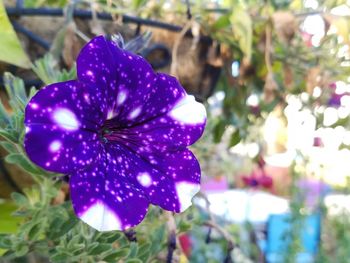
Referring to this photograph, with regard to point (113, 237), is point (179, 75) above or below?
above

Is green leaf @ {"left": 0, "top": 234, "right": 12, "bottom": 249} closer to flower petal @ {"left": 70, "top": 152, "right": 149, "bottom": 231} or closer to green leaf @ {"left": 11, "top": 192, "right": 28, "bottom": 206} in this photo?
green leaf @ {"left": 11, "top": 192, "right": 28, "bottom": 206}

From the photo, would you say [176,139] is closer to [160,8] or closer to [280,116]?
[160,8]

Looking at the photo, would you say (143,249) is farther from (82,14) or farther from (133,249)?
(82,14)

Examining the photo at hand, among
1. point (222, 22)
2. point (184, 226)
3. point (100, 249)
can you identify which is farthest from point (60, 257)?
point (222, 22)

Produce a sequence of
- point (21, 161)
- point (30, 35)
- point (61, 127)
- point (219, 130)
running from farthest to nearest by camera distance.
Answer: point (219, 130)
point (30, 35)
point (21, 161)
point (61, 127)

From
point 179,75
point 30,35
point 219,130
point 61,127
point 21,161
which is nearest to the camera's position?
point 61,127

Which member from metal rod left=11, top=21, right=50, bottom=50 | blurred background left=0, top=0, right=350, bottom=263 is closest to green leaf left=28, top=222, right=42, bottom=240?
blurred background left=0, top=0, right=350, bottom=263

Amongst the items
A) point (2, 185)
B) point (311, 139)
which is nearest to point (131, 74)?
point (2, 185)
